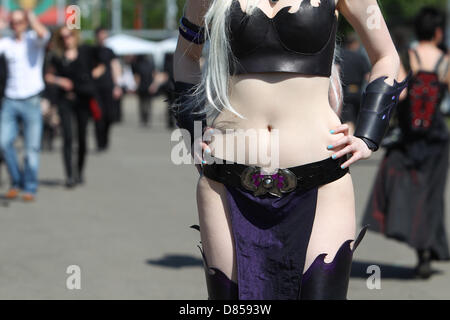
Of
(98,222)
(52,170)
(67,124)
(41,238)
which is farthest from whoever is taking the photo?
(52,170)

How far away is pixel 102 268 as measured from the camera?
634 cm

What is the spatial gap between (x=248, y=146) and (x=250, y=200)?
0.17 m

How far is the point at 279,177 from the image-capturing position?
291 centimetres

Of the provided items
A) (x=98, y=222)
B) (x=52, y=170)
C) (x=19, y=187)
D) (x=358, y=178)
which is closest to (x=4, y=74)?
(x=19, y=187)

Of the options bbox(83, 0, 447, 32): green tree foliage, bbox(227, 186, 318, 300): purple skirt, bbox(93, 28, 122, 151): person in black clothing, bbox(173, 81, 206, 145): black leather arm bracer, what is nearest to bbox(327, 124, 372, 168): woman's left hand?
bbox(227, 186, 318, 300): purple skirt

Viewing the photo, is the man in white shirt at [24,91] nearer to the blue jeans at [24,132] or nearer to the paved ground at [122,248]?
the blue jeans at [24,132]

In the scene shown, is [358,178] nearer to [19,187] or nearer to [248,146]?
[19,187]

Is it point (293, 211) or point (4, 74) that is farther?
point (4, 74)

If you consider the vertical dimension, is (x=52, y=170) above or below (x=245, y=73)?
below

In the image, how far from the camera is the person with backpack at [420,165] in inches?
247

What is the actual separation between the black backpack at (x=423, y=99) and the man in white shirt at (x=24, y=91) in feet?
14.8

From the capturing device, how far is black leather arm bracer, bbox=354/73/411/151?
3078mm

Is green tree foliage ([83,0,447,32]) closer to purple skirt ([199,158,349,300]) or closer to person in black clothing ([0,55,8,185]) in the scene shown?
person in black clothing ([0,55,8,185])

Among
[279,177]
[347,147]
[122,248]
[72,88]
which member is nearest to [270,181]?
[279,177]
